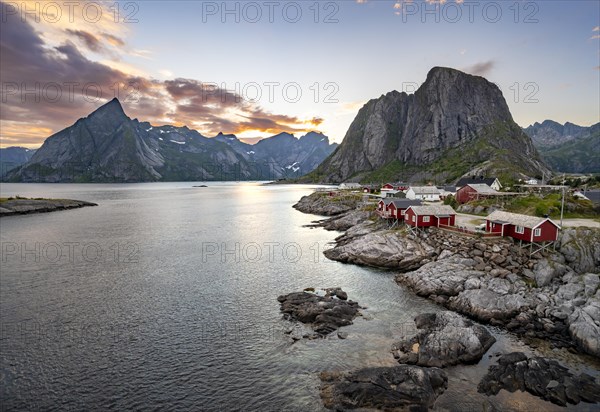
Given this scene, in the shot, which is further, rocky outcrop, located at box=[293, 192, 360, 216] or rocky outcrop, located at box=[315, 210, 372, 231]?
rocky outcrop, located at box=[293, 192, 360, 216]

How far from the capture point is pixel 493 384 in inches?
987

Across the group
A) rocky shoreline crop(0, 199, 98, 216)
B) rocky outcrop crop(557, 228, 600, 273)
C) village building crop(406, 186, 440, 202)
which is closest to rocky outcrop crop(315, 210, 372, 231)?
village building crop(406, 186, 440, 202)

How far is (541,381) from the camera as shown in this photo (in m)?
25.0

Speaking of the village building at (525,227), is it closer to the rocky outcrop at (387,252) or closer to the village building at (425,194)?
the rocky outcrop at (387,252)

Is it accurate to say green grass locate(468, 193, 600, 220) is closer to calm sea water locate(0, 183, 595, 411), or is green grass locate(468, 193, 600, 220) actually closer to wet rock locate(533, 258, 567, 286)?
wet rock locate(533, 258, 567, 286)

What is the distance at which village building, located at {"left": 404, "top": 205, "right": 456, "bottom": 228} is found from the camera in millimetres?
60969

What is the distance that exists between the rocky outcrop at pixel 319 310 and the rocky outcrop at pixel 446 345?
7.35 m

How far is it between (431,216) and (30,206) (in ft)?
518

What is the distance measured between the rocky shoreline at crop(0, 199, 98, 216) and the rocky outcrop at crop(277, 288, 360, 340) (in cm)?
13950

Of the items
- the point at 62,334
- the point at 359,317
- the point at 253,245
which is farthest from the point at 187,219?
the point at 359,317

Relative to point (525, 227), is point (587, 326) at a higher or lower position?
lower

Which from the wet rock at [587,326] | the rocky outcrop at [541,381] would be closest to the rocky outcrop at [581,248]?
the wet rock at [587,326]

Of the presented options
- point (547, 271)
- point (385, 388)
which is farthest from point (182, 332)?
point (547, 271)

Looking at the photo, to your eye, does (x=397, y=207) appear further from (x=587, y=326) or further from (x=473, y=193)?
(x=587, y=326)
